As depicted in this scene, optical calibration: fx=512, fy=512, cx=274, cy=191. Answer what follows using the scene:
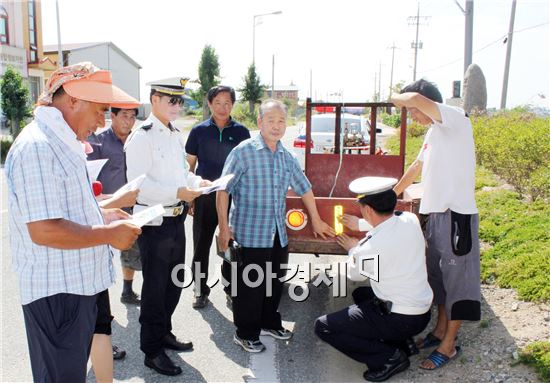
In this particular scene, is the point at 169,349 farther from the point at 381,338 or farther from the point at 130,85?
the point at 130,85

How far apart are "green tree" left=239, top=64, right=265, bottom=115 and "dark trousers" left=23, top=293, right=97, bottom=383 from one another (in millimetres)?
38348

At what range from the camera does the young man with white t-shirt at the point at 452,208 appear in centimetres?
327

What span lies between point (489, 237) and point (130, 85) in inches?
1889

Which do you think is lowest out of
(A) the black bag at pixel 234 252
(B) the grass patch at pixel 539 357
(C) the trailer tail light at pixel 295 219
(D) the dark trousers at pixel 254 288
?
(B) the grass patch at pixel 539 357

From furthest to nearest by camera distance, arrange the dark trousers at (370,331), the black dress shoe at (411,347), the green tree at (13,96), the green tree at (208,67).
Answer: the green tree at (208,67), the green tree at (13,96), the black dress shoe at (411,347), the dark trousers at (370,331)

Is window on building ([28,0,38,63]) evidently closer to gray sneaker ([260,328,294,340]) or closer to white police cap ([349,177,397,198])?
gray sneaker ([260,328,294,340])

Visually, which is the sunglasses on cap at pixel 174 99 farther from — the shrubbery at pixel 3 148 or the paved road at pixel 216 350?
the shrubbery at pixel 3 148

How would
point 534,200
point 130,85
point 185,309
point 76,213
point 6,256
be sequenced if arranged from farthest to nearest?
point 130,85 < point 534,200 < point 6,256 < point 185,309 < point 76,213

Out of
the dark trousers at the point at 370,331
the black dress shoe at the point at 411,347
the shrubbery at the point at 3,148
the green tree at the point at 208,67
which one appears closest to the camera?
the dark trousers at the point at 370,331

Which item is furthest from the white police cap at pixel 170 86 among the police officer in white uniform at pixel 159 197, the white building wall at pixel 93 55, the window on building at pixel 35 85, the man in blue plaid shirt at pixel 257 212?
the white building wall at pixel 93 55

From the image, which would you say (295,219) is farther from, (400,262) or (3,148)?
(3,148)

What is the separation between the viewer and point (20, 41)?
29547mm

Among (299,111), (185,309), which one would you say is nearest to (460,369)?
(185,309)

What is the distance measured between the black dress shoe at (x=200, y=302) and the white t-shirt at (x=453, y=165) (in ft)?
7.18
